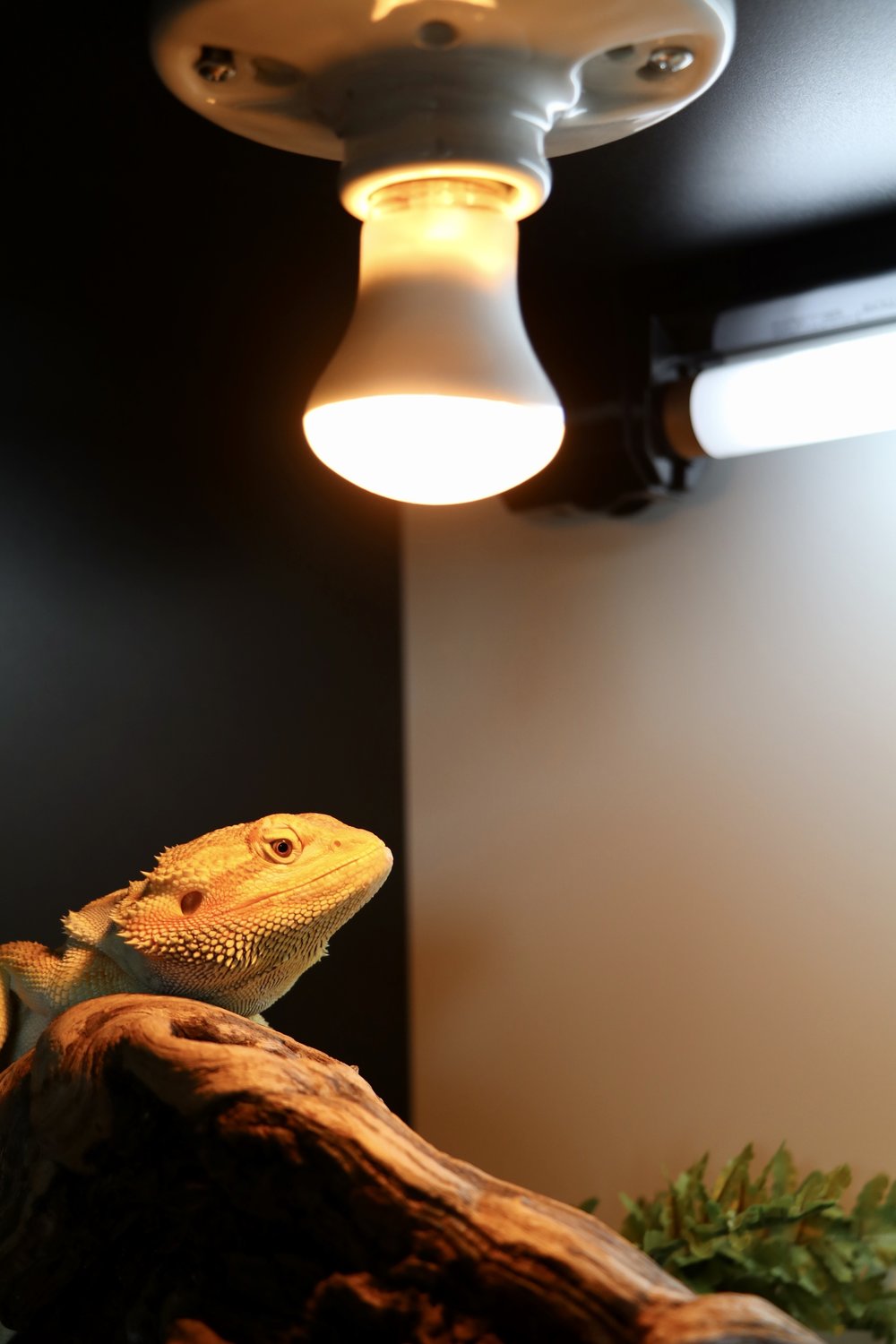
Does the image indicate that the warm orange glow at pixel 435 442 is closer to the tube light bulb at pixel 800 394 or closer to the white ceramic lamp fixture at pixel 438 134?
the white ceramic lamp fixture at pixel 438 134

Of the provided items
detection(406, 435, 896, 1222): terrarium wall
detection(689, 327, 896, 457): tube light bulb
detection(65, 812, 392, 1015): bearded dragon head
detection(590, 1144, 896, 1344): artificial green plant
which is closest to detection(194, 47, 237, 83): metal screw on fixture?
detection(65, 812, 392, 1015): bearded dragon head

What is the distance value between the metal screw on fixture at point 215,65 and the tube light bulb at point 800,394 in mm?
927

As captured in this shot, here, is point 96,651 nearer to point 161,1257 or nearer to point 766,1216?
point 161,1257

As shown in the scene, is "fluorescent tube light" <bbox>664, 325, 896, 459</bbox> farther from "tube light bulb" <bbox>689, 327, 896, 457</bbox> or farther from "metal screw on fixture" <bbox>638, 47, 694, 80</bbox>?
"metal screw on fixture" <bbox>638, 47, 694, 80</bbox>

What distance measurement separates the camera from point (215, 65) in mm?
883

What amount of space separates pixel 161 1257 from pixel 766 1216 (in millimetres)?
962

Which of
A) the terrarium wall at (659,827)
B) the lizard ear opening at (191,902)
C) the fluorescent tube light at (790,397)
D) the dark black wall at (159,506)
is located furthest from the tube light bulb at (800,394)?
the lizard ear opening at (191,902)

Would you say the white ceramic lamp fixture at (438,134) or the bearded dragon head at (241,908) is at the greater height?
the white ceramic lamp fixture at (438,134)

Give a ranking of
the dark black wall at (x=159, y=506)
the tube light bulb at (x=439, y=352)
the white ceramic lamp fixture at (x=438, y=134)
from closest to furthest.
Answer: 1. the white ceramic lamp fixture at (x=438, y=134)
2. the tube light bulb at (x=439, y=352)
3. the dark black wall at (x=159, y=506)

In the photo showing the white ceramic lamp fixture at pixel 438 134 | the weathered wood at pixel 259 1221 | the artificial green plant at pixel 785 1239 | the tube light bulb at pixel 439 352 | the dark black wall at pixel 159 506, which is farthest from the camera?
the artificial green plant at pixel 785 1239

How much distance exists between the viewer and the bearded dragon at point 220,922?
0.98 meters

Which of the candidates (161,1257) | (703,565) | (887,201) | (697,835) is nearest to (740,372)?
(887,201)

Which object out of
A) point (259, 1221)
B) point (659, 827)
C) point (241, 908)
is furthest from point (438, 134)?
point (659, 827)

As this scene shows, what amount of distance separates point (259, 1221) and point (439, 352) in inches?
25.2
